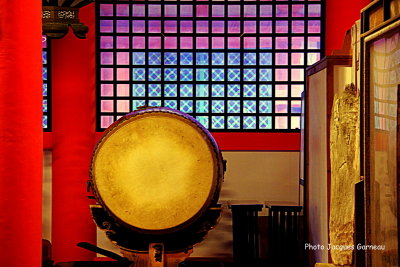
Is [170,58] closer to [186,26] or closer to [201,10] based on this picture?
[186,26]

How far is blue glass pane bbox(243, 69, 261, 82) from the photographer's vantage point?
20.8 ft

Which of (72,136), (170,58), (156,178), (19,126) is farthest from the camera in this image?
(170,58)

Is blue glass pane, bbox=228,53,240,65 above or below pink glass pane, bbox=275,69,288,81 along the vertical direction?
above

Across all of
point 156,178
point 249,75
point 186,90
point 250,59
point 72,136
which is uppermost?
point 250,59

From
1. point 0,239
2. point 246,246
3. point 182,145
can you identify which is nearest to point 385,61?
point 182,145

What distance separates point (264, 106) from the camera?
637 cm

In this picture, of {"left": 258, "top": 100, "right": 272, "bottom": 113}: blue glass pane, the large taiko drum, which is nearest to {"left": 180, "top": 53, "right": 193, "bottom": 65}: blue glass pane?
{"left": 258, "top": 100, "right": 272, "bottom": 113}: blue glass pane

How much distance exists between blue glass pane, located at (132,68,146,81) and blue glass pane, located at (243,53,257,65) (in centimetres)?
103

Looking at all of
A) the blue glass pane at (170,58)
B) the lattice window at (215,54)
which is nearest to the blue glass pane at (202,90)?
the lattice window at (215,54)

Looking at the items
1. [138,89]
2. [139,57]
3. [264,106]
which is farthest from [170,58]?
[264,106]

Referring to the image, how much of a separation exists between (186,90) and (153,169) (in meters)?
2.73

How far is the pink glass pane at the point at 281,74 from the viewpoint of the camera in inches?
251

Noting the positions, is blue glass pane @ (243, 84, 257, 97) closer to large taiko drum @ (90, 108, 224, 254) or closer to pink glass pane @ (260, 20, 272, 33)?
pink glass pane @ (260, 20, 272, 33)

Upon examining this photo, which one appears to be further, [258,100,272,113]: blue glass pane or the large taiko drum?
[258,100,272,113]: blue glass pane
